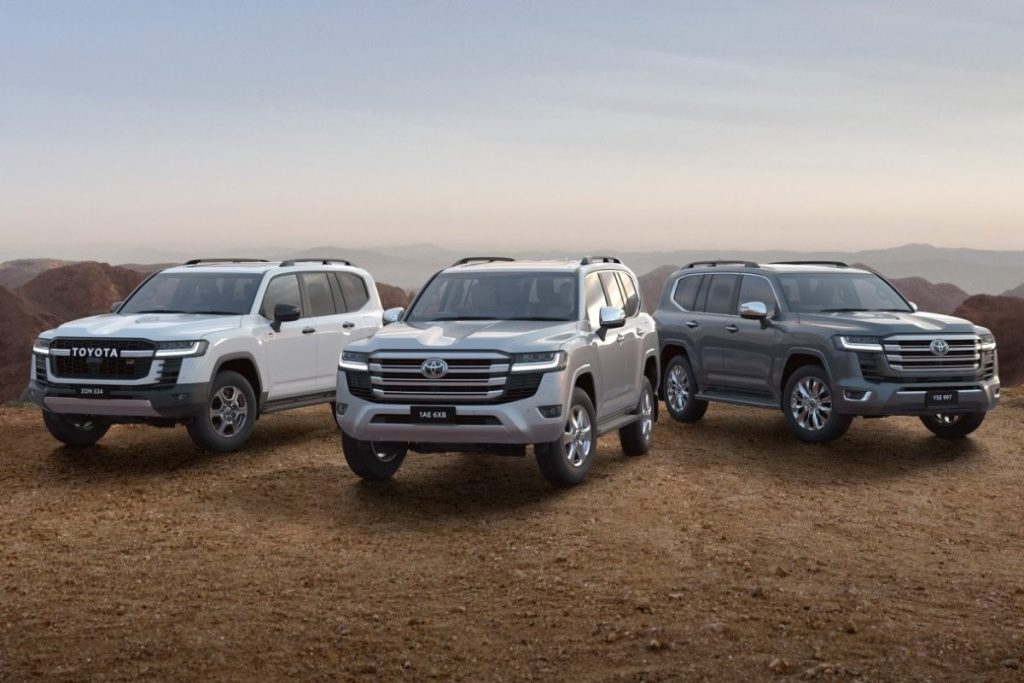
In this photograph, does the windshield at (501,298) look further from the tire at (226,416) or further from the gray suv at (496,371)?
the tire at (226,416)

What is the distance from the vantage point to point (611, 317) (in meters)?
11.2

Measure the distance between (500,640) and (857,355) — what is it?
782 centimetres

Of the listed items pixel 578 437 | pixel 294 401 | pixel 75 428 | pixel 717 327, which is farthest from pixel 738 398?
pixel 75 428

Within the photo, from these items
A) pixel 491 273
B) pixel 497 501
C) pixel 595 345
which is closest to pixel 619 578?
pixel 497 501

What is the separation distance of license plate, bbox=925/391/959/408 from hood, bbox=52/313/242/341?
24.9ft

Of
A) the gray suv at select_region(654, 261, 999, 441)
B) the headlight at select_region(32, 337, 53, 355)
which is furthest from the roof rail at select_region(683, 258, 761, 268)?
the headlight at select_region(32, 337, 53, 355)

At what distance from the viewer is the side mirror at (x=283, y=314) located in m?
13.6

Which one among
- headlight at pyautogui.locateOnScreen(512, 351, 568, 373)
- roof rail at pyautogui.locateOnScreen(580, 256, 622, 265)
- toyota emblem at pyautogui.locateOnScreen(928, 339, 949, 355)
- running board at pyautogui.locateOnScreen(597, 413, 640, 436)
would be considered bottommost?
running board at pyautogui.locateOnScreen(597, 413, 640, 436)

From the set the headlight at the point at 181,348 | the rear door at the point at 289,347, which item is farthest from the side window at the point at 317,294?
the headlight at the point at 181,348

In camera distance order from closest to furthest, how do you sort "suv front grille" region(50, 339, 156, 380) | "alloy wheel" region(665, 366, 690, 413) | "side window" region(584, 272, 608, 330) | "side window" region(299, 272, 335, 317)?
1. "side window" region(584, 272, 608, 330)
2. "suv front grille" region(50, 339, 156, 380)
3. "side window" region(299, 272, 335, 317)
4. "alloy wheel" region(665, 366, 690, 413)

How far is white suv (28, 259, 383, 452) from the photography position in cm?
1254

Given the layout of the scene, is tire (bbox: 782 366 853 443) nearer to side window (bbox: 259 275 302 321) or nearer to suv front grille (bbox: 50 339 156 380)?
side window (bbox: 259 275 302 321)

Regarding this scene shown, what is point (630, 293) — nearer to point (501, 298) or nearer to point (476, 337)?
point (501, 298)

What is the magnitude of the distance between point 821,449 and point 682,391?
115 inches
